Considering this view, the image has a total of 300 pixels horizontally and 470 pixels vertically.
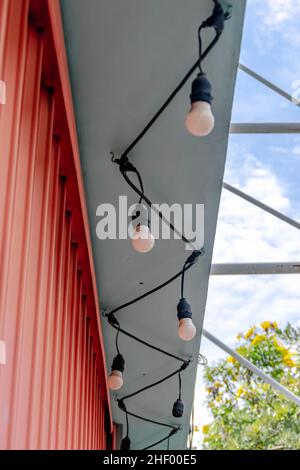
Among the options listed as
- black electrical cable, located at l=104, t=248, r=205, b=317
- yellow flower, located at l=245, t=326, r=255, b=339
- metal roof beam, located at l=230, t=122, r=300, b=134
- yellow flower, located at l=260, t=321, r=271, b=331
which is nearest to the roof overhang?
black electrical cable, located at l=104, t=248, r=205, b=317

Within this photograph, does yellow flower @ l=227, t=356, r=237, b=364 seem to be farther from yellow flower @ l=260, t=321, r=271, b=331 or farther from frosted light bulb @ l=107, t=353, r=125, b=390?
frosted light bulb @ l=107, t=353, r=125, b=390

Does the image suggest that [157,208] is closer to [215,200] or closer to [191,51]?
[215,200]

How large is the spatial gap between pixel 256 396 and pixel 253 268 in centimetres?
431

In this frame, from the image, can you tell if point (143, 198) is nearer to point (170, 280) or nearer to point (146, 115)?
point (146, 115)

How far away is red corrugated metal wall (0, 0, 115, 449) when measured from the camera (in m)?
0.94

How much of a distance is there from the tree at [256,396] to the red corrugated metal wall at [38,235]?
465 cm

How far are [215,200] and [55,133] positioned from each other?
60 cm

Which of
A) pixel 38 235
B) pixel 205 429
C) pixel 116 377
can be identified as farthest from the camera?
pixel 205 429

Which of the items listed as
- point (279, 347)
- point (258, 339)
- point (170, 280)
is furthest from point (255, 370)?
point (279, 347)

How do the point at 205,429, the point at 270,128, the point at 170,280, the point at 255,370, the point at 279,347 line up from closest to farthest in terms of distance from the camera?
the point at 170,280, the point at 270,128, the point at 255,370, the point at 279,347, the point at 205,429

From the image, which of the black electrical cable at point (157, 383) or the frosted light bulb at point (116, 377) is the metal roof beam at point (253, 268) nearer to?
the black electrical cable at point (157, 383)

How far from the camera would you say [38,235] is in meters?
1.24

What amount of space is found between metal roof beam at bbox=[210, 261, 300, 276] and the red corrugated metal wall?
3.41 ft

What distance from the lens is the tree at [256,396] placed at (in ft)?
20.6
